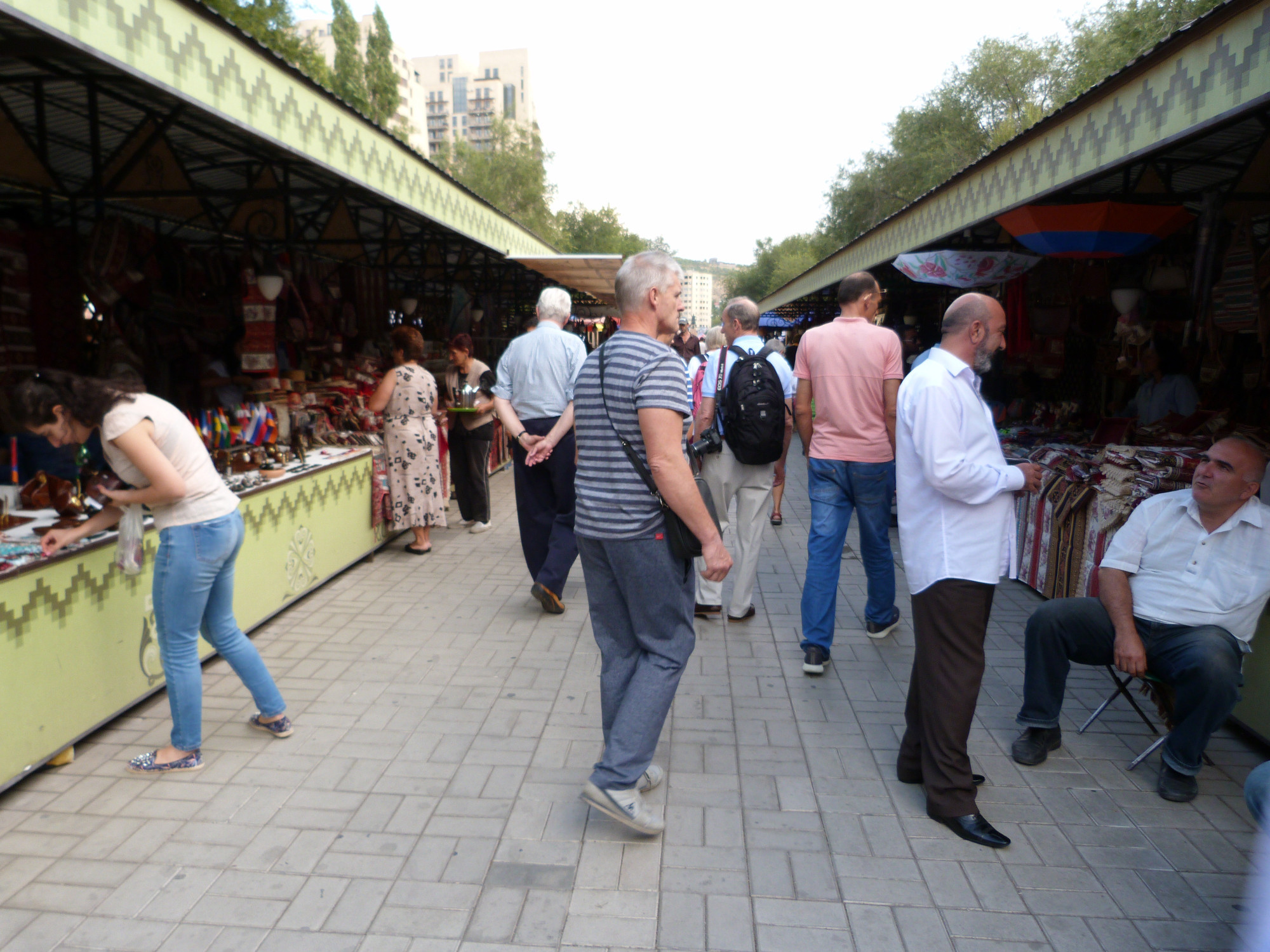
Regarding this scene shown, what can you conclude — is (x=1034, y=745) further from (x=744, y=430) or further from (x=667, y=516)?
(x=744, y=430)

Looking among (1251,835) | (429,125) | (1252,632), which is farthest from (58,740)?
(429,125)

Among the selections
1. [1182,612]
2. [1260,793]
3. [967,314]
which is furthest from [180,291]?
[1260,793]

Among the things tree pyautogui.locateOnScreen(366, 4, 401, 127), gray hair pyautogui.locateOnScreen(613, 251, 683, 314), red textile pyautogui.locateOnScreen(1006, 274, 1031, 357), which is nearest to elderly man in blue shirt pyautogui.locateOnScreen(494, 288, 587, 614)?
gray hair pyautogui.locateOnScreen(613, 251, 683, 314)

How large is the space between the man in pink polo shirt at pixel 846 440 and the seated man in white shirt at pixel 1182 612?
3.48 feet

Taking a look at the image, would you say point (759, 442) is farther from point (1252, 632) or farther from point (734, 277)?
point (734, 277)

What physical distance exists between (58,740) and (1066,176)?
16.3 ft

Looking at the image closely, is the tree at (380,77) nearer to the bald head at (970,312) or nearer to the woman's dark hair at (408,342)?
the woman's dark hair at (408,342)

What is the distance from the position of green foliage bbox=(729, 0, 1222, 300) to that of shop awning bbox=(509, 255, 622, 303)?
83.0ft

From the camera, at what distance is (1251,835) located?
2.79 meters

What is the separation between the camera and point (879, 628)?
15.3ft

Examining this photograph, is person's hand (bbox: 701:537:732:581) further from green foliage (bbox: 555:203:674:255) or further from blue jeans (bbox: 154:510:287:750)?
green foliage (bbox: 555:203:674:255)

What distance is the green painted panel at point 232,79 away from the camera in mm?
2531

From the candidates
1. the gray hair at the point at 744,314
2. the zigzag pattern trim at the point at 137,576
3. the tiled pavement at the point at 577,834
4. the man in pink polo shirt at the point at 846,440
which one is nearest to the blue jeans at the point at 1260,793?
the tiled pavement at the point at 577,834

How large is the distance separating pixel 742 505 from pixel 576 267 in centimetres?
706
